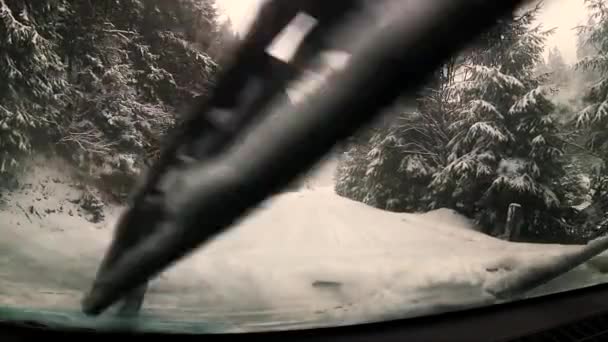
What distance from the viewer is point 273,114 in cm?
176

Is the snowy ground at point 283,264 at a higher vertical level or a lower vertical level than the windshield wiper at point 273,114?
lower

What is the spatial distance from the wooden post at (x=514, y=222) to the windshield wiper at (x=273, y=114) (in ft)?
3.44

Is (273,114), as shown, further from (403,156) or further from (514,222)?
(514,222)

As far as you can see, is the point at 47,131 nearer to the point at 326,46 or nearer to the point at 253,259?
the point at 253,259

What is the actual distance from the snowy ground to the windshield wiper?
16cm

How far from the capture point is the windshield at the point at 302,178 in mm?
1951

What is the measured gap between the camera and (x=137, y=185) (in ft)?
6.31

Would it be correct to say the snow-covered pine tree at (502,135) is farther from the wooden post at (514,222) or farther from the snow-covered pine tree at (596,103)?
the snow-covered pine tree at (596,103)

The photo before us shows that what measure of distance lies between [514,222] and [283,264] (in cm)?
134

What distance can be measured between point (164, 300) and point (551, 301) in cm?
252

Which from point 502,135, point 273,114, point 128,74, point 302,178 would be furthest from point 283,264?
point 502,135

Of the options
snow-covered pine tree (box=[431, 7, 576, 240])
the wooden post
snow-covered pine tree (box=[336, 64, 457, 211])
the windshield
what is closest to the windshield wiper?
the windshield

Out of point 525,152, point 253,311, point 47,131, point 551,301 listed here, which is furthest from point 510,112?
point 47,131

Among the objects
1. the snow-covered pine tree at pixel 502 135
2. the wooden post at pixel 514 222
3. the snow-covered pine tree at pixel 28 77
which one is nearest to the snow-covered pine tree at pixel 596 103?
the snow-covered pine tree at pixel 502 135
